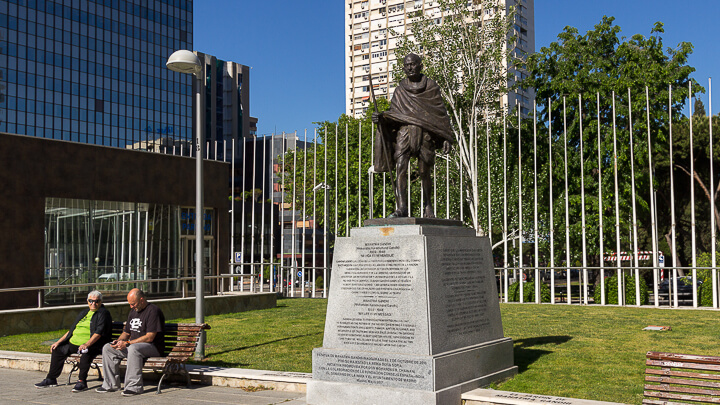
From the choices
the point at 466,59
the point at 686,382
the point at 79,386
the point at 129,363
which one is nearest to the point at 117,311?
the point at 79,386

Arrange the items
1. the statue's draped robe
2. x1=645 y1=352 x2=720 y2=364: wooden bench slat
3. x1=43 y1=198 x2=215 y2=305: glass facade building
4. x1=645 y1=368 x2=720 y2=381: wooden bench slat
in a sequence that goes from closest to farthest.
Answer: x1=645 y1=352 x2=720 y2=364: wooden bench slat, x1=645 y1=368 x2=720 y2=381: wooden bench slat, the statue's draped robe, x1=43 y1=198 x2=215 y2=305: glass facade building

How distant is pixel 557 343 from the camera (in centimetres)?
1288

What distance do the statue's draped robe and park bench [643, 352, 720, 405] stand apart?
411 centimetres

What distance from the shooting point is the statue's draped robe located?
1004 cm

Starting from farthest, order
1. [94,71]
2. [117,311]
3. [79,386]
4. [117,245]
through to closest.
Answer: [94,71] → [117,245] → [117,311] → [79,386]

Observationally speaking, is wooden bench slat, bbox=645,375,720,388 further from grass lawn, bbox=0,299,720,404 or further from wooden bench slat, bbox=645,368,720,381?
grass lawn, bbox=0,299,720,404

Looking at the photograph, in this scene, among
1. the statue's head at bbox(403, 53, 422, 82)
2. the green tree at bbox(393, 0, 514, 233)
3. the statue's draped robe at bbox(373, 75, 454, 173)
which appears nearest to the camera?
the statue's draped robe at bbox(373, 75, 454, 173)

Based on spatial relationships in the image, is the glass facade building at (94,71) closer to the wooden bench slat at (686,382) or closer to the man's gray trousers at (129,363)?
the man's gray trousers at (129,363)

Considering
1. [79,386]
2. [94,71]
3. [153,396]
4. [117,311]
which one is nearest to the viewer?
[153,396]

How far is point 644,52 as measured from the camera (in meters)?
33.1

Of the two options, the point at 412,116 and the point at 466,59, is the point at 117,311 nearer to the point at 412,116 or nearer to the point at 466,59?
the point at 412,116

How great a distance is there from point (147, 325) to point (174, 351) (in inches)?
20.4

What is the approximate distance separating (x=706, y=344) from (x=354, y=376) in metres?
7.08

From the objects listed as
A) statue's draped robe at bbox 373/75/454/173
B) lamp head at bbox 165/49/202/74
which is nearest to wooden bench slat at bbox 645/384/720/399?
statue's draped robe at bbox 373/75/454/173
